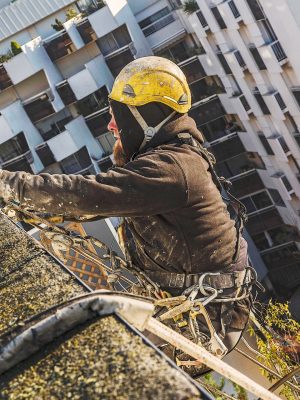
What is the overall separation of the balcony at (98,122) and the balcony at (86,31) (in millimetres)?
3506

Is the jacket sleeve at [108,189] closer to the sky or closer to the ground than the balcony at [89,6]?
closer to the ground

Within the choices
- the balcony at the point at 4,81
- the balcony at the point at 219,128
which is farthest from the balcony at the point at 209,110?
the balcony at the point at 4,81

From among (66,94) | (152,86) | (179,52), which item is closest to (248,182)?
(179,52)

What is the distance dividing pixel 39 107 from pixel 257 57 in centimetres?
1167

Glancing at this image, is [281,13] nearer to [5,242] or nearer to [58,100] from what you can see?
[58,100]

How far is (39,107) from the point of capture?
33.8m

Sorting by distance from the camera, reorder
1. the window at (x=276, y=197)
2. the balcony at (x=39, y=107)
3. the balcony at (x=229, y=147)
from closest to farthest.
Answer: the window at (x=276, y=197), the balcony at (x=39, y=107), the balcony at (x=229, y=147)

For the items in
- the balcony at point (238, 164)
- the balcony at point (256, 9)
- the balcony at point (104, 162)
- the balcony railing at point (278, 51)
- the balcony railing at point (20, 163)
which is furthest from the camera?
the balcony at point (104, 162)

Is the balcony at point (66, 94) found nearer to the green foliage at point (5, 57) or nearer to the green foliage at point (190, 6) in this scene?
the green foliage at point (5, 57)

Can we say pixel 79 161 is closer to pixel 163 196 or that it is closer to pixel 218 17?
pixel 218 17

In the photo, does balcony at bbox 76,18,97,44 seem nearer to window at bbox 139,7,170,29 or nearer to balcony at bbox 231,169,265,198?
window at bbox 139,7,170,29

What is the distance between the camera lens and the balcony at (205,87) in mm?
33906

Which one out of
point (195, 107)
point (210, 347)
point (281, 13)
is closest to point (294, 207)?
point (195, 107)

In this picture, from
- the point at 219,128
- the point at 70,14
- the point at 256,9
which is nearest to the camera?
the point at 256,9
